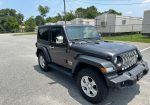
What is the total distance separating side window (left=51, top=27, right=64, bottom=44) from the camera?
4.71 meters

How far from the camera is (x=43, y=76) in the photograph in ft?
19.2

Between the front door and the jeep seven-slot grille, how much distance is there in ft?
5.52

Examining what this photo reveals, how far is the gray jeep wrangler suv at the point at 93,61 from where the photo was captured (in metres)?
3.56

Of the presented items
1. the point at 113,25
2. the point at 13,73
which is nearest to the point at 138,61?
the point at 13,73

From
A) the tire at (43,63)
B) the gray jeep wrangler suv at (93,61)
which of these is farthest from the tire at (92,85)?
the tire at (43,63)

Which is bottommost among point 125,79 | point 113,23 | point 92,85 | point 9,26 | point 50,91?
point 50,91

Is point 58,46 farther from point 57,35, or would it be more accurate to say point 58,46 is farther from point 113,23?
point 113,23

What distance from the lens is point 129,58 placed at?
4.05 m

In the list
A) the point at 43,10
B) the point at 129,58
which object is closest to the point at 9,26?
the point at 43,10

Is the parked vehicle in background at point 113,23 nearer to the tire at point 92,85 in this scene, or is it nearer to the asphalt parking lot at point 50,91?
the asphalt parking lot at point 50,91

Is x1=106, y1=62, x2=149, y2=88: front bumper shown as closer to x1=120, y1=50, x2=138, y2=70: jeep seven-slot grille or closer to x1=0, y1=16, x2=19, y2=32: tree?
x1=120, y1=50, x2=138, y2=70: jeep seven-slot grille

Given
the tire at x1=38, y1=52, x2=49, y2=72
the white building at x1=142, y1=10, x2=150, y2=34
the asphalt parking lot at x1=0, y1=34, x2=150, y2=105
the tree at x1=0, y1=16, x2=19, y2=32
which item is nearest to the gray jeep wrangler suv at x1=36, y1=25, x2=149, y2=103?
the asphalt parking lot at x1=0, y1=34, x2=150, y2=105

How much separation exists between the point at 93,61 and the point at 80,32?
5.43ft

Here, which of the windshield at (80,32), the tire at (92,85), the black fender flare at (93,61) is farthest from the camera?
the windshield at (80,32)
